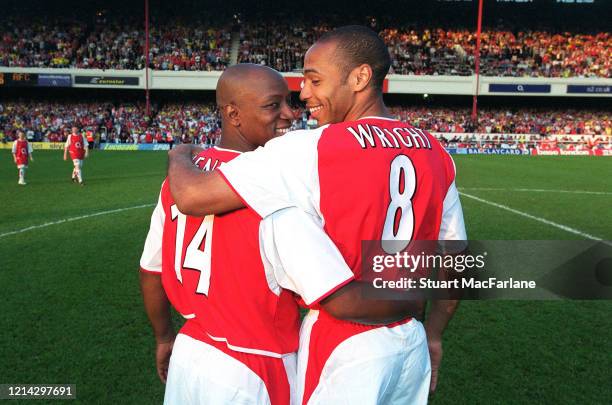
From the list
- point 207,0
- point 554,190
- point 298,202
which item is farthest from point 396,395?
point 207,0

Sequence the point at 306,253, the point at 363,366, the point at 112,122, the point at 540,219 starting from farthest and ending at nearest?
the point at 112,122 < the point at 540,219 < the point at 363,366 < the point at 306,253

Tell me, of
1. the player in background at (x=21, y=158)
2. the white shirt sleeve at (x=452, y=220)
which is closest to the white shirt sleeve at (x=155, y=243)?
the white shirt sleeve at (x=452, y=220)

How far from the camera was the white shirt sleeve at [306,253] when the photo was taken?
1.45 metres

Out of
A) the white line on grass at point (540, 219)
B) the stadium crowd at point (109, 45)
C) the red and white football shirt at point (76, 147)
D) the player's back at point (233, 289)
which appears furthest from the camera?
the stadium crowd at point (109, 45)

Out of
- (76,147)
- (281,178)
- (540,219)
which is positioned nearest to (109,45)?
(76,147)

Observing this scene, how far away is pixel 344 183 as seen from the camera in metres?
1.49

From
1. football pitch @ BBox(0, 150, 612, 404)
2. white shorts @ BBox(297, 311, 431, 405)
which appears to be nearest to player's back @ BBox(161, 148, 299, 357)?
white shorts @ BBox(297, 311, 431, 405)

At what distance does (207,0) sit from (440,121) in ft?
70.1

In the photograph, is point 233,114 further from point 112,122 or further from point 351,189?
→ point 112,122

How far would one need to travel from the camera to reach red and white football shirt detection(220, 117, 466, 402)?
1.49 metres

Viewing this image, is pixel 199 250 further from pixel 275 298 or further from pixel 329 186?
pixel 329 186

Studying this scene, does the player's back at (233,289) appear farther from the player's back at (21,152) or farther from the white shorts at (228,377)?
the player's back at (21,152)

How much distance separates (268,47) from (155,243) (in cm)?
4113

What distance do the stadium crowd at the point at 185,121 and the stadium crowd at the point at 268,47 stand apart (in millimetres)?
2964
